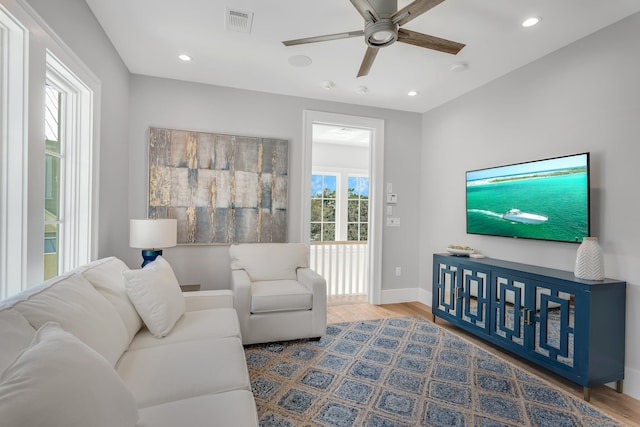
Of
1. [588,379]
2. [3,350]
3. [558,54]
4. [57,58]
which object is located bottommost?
[588,379]

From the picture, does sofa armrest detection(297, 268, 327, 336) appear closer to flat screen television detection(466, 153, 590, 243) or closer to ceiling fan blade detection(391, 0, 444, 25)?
flat screen television detection(466, 153, 590, 243)

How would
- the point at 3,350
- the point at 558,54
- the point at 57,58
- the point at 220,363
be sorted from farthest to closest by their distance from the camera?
the point at 558,54 < the point at 57,58 < the point at 220,363 < the point at 3,350

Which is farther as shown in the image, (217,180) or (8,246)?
(217,180)

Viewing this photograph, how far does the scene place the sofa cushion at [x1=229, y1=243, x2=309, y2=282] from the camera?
3.18m

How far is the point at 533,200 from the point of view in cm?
272

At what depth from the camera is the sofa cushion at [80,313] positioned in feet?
3.69

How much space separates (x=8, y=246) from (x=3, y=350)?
34.6 inches

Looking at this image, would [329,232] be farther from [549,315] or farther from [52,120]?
[52,120]

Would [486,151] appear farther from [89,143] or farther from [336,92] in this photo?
[89,143]

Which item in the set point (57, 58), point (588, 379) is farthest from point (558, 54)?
point (57, 58)

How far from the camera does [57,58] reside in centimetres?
181

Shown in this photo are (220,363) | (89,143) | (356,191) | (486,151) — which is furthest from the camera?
(356,191)

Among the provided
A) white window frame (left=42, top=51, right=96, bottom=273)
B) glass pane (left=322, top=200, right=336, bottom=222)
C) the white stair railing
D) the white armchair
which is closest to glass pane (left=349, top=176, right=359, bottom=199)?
glass pane (left=322, top=200, right=336, bottom=222)

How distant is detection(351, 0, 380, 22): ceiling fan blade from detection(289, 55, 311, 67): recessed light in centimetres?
110
